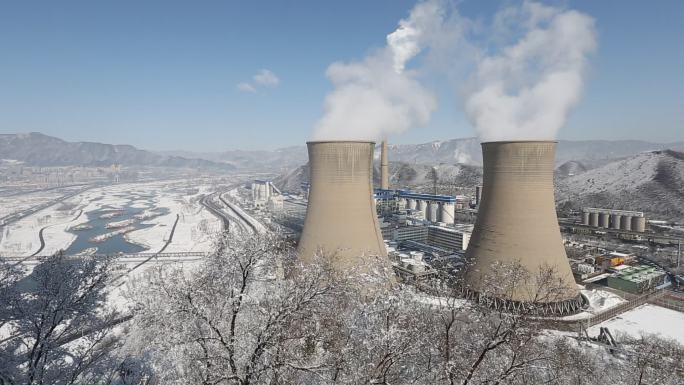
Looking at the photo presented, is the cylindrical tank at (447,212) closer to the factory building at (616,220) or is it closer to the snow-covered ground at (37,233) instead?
the factory building at (616,220)

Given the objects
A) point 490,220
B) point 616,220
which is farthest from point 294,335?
point 616,220

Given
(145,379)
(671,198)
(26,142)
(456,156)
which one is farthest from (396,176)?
(26,142)

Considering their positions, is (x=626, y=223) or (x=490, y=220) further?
(x=626, y=223)

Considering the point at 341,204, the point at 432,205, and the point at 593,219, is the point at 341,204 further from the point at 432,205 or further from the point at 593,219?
the point at 593,219

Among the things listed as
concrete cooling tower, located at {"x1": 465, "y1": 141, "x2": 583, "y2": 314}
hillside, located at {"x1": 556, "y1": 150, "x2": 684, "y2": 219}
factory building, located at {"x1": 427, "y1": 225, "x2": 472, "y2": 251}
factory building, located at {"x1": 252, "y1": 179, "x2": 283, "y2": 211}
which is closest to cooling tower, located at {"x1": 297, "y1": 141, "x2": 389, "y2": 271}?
concrete cooling tower, located at {"x1": 465, "y1": 141, "x2": 583, "y2": 314}

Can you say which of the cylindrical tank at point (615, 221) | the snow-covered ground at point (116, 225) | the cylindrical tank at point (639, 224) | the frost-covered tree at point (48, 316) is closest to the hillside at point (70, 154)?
the snow-covered ground at point (116, 225)

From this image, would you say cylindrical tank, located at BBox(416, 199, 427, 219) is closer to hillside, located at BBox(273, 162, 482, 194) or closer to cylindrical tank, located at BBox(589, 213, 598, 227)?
cylindrical tank, located at BBox(589, 213, 598, 227)

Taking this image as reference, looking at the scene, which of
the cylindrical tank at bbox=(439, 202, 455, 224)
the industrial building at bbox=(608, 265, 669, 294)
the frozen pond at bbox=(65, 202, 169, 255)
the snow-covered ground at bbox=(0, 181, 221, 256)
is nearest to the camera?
the industrial building at bbox=(608, 265, 669, 294)
